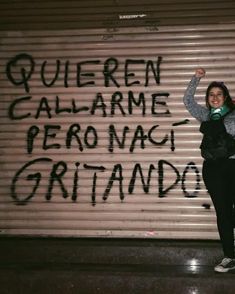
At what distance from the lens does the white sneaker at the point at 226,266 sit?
4488 millimetres

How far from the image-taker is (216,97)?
4.48m

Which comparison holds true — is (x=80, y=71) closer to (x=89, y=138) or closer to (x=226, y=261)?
(x=89, y=138)

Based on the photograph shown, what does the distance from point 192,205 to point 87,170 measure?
1.37 m

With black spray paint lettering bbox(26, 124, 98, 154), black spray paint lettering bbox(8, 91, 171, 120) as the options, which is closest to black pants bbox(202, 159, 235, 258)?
black spray paint lettering bbox(8, 91, 171, 120)

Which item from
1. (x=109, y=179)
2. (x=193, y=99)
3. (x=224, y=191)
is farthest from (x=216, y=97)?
(x=109, y=179)

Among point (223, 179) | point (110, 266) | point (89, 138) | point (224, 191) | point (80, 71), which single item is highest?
point (80, 71)

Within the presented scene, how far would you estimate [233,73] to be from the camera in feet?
16.9

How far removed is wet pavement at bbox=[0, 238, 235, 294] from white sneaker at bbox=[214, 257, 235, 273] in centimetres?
8

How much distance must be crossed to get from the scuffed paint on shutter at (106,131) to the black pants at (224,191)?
0.70 m

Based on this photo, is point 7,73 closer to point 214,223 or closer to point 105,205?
point 105,205

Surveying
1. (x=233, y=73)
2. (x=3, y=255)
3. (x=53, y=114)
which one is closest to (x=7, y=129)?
(x=53, y=114)

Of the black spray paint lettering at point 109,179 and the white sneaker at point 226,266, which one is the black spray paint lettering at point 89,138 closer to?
the black spray paint lettering at point 109,179

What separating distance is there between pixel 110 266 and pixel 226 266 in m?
1.28

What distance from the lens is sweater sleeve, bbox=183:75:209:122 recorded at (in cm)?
466
